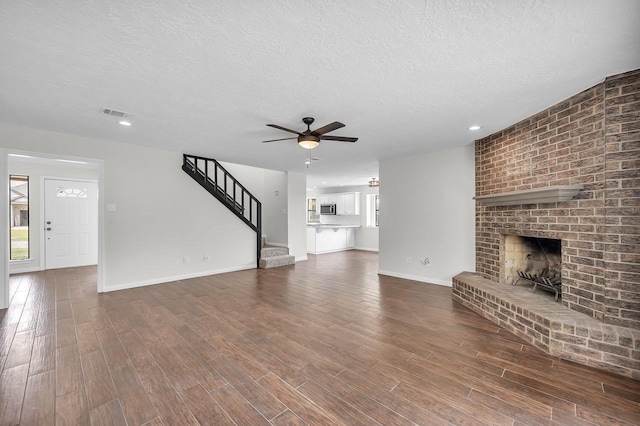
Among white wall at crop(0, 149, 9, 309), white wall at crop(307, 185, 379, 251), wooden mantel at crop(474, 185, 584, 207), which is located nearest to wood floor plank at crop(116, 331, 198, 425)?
white wall at crop(0, 149, 9, 309)

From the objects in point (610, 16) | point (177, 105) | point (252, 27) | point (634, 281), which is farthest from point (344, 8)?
point (634, 281)

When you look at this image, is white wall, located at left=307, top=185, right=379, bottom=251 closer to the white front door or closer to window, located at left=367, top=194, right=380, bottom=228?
window, located at left=367, top=194, right=380, bottom=228

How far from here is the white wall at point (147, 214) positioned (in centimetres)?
409

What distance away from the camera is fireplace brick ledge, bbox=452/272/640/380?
2129 millimetres

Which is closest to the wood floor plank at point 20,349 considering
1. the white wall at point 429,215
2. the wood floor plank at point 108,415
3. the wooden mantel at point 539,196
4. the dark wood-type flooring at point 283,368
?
the dark wood-type flooring at point 283,368

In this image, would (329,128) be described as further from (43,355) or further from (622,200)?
(43,355)

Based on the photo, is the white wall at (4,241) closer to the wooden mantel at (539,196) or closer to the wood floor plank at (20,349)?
the wood floor plank at (20,349)

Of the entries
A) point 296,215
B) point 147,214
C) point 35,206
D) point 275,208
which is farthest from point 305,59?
point 35,206

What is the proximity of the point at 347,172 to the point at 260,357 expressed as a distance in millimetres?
5528

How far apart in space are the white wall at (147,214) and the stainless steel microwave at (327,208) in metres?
5.19

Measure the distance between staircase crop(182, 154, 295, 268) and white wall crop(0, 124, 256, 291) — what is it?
0.46 feet

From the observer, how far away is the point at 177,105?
2883 millimetres

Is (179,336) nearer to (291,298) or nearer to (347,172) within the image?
(291,298)

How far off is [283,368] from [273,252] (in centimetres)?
466
